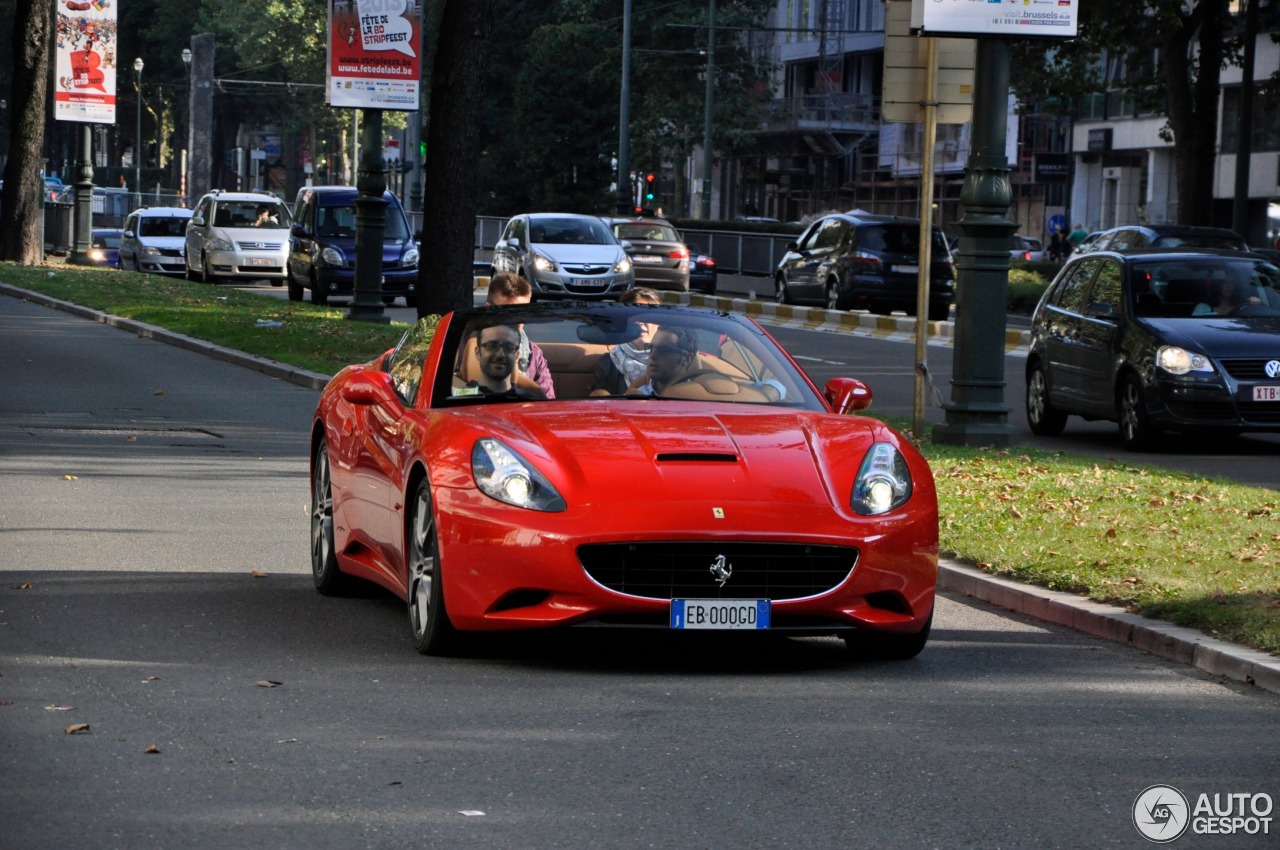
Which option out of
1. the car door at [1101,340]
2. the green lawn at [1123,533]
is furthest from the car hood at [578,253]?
the green lawn at [1123,533]

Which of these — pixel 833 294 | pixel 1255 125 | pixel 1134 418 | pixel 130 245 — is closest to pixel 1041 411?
pixel 1134 418

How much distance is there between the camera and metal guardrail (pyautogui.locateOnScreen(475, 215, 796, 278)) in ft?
176

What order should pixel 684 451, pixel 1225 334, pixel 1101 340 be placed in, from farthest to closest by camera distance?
pixel 1101 340
pixel 1225 334
pixel 684 451

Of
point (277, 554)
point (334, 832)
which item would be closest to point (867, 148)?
point (277, 554)

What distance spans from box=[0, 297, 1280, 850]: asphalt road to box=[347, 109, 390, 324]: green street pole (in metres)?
18.4

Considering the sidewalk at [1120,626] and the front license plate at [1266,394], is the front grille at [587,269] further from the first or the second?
the sidewalk at [1120,626]

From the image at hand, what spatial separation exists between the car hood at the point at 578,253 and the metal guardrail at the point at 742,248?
1374 centimetres

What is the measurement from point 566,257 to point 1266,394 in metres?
22.7

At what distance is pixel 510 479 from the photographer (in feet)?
25.4

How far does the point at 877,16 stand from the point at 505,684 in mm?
76514

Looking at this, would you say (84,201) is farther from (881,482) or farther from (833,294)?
(881,482)

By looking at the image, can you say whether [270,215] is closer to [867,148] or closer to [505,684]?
[505,684]

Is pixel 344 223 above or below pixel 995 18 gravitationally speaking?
below

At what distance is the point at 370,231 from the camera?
29031 mm
